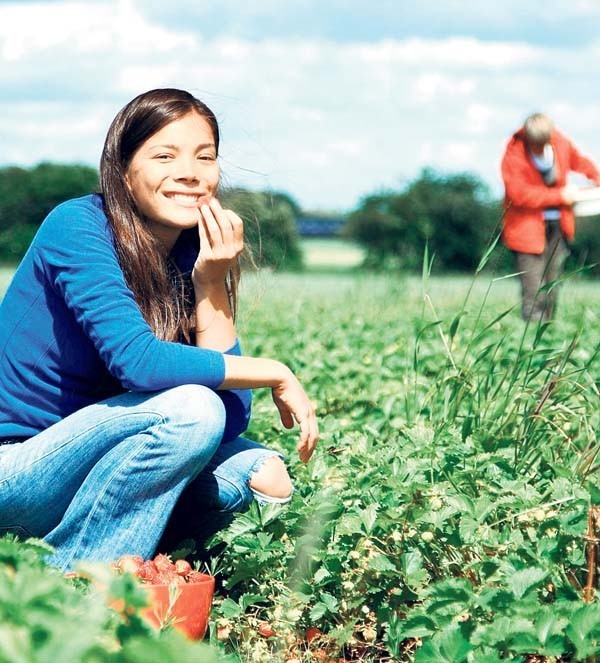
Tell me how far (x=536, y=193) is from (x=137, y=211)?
500cm

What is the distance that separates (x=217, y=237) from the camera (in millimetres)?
2584

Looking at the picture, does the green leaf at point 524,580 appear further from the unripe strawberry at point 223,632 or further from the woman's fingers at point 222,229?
the woman's fingers at point 222,229

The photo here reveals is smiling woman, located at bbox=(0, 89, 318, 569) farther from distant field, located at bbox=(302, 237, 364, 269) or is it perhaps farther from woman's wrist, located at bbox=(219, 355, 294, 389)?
distant field, located at bbox=(302, 237, 364, 269)

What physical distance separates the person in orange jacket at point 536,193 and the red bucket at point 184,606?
5.24 m

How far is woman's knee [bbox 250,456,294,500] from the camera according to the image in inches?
103

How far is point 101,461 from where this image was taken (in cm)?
239

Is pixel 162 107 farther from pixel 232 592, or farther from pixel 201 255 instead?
pixel 232 592

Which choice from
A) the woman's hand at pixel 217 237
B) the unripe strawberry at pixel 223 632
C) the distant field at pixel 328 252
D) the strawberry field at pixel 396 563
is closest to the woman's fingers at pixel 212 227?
the woman's hand at pixel 217 237

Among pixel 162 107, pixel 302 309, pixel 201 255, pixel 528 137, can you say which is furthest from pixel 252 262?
pixel 302 309

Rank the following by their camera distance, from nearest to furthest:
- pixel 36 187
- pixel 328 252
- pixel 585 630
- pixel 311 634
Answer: pixel 585 630, pixel 311 634, pixel 36 187, pixel 328 252

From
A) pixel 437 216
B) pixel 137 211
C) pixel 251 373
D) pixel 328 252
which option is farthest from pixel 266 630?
pixel 328 252

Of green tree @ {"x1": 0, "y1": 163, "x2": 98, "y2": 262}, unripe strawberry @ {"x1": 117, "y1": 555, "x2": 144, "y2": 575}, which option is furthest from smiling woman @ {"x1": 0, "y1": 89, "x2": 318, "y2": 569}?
Answer: green tree @ {"x1": 0, "y1": 163, "x2": 98, "y2": 262}

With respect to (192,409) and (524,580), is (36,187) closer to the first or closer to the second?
(192,409)

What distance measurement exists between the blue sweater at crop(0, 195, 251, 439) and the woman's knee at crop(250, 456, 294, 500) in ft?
0.69
